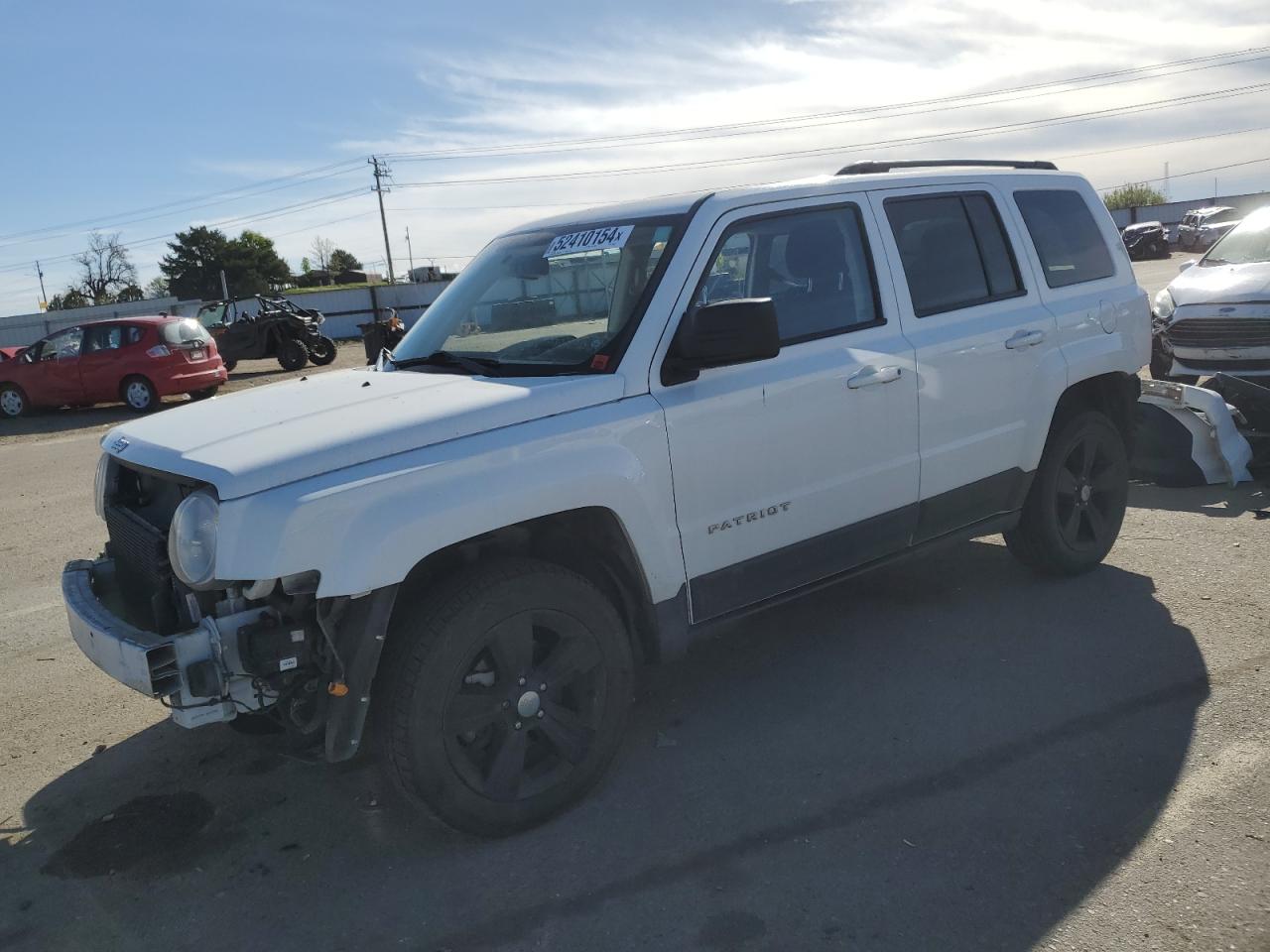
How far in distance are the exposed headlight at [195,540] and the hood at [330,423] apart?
0.25 feet

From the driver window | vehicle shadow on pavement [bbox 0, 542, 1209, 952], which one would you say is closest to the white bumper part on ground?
vehicle shadow on pavement [bbox 0, 542, 1209, 952]

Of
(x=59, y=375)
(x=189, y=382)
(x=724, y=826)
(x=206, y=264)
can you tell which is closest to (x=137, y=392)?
(x=189, y=382)

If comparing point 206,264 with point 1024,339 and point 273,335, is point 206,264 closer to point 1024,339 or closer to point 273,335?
point 273,335

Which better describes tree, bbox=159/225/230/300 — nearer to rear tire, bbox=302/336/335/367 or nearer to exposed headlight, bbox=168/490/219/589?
rear tire, bbox=302/336/335/367

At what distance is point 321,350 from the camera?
2492 centimetres

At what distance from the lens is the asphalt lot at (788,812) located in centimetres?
293

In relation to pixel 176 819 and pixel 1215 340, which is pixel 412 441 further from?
pixel 1215 340

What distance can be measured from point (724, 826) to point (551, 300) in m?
2.01

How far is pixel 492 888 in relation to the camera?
3125 mm

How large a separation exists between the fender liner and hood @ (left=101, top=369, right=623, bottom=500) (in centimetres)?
40

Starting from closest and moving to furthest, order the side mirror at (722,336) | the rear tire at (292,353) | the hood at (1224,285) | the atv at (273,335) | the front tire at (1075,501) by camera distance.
A: 1. the side mirror at (722,336)
2. the front tire at (1075,501)
3. the hood at (1224,285)
4. the atv at (273,335)
5. the rear tire at (292,353)

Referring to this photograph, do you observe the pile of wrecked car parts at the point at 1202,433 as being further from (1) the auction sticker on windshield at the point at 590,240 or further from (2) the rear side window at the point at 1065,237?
(1) the auction sticker on windshield at the point at 590,240

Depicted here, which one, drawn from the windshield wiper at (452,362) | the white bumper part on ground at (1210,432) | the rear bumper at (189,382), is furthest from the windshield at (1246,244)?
the rear bumper at (189,382)

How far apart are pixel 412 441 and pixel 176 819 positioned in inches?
65.2
